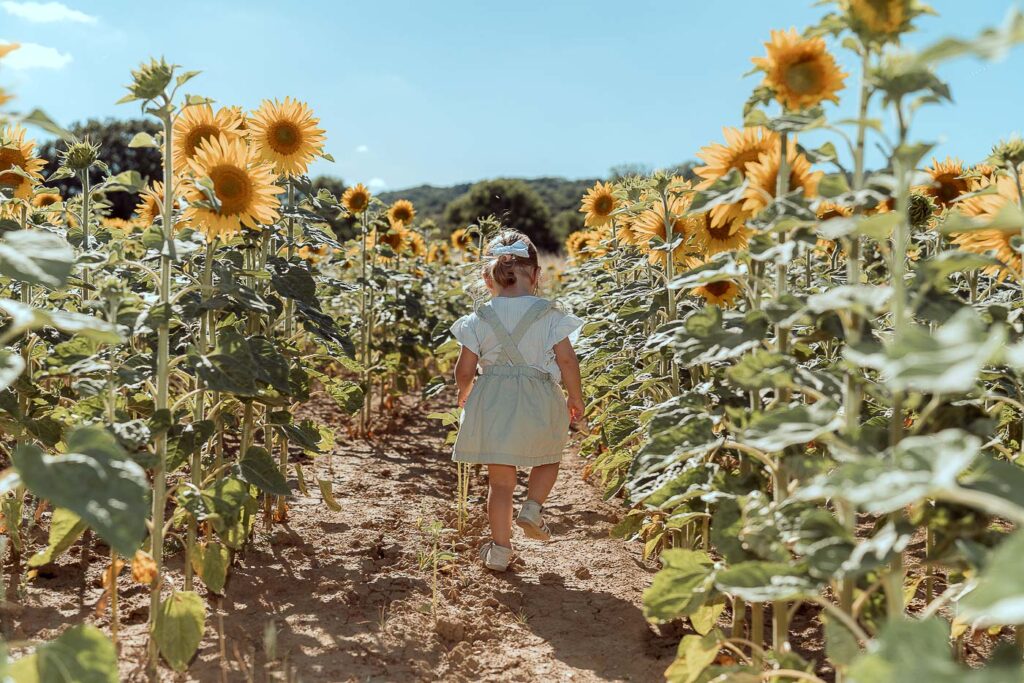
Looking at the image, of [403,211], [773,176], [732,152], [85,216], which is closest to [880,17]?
[773,176]

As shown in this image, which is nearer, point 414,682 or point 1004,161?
point 1004,161

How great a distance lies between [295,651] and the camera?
278 cm

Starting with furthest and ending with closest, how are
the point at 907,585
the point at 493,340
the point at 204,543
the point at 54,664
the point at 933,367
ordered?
the point at 493,340, the point at 204,543, the point at 907,585, the point at 54,664, the point at 933,367

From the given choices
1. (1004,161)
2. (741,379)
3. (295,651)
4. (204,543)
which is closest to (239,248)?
(204,543)

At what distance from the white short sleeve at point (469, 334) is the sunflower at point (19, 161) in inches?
74.3

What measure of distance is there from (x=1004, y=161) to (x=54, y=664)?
259 cm

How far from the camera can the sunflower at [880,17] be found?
164 cm

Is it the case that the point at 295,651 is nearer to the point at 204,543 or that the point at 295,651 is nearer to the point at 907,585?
the point at 204,543

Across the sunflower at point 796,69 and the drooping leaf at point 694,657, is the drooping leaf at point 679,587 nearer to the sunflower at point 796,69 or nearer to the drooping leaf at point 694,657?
the drooping leaf at point 694,657

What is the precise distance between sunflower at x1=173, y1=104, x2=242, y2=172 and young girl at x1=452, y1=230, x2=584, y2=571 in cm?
146

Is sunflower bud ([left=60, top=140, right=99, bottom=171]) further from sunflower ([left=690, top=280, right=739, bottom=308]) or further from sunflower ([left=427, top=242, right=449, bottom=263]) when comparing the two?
sunflower ([left=427, top=242, right=449, bottom=263])

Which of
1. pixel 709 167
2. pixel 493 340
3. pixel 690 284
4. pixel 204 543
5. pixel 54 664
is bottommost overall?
pixel 204 543

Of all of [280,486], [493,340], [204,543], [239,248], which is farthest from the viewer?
[493,340]

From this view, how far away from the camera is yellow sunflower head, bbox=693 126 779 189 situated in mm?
2326
